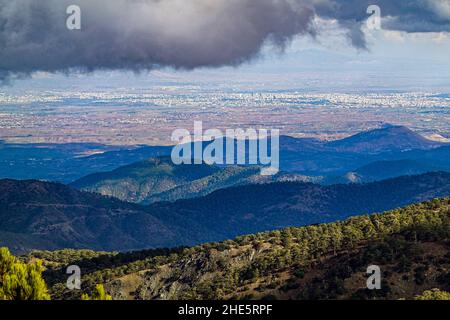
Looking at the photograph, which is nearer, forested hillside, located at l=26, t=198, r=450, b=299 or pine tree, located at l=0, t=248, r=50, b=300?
pine tree, located at l=0, t=248, r=50, b=300

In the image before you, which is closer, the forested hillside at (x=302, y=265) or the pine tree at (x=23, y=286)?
the pine tree at (x=23, y=286)

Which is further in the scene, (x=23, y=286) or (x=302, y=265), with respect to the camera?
(x=302, y=265)

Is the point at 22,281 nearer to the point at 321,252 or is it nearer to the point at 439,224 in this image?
the point at 321,252

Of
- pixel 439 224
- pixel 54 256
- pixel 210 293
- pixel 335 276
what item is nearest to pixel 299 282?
pixel 335 276

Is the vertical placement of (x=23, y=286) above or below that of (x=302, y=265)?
above

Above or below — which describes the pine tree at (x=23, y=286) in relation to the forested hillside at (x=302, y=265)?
above

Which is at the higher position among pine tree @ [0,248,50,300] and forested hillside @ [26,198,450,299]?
pine tree @ [0,248,50,300]
